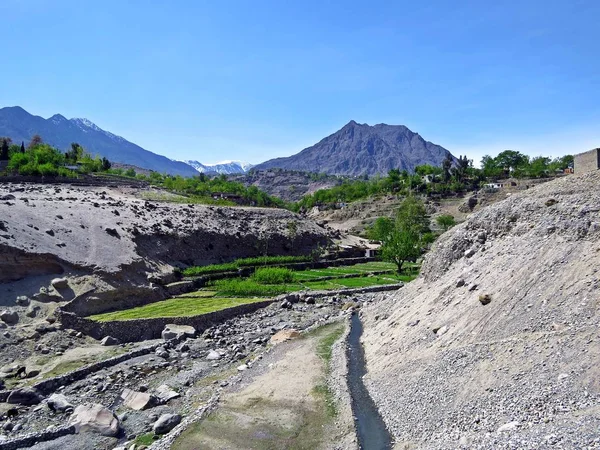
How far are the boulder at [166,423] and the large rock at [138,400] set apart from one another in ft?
9.11

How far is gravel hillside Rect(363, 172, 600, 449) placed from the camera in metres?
15.5

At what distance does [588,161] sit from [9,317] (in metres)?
45.1

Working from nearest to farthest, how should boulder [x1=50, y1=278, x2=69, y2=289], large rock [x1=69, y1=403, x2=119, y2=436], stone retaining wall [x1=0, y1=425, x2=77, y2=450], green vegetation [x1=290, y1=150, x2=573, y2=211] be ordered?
stone retaining wall [x1=0, y1=425, x2=77, y2=450] < large rock [x1=69, y1=403, x2=119, y2=436] < boulder [x1=50, y1=278, x2=69, y2=289] < green vegetation [x1=290, y1=150, x2=573, y2=211]

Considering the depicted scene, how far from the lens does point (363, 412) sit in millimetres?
21031

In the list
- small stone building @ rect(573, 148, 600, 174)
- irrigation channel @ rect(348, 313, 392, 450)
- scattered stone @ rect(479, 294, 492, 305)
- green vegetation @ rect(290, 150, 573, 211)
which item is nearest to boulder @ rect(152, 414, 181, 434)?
irrigation channel @ rect(348, 313, 392, 450)

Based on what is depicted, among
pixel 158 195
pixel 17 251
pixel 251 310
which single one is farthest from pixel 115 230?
pixel 158 195

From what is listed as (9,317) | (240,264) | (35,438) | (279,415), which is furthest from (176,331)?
(240,264)

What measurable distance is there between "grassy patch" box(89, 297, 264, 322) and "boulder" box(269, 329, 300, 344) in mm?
9044

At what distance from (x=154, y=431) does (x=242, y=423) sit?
4.23 metres

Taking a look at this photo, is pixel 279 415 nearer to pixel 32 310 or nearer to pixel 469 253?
pixel 469 253

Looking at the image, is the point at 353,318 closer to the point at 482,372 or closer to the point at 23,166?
the point at 482,372

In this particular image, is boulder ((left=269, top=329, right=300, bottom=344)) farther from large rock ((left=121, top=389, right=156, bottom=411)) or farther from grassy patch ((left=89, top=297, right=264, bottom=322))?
large rock ((left=121, top=389, right=156, bottom=411))

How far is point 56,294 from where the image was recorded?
129 feet

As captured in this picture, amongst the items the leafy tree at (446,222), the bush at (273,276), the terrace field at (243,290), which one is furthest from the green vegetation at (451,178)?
the bush at (273,276)
